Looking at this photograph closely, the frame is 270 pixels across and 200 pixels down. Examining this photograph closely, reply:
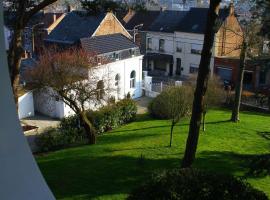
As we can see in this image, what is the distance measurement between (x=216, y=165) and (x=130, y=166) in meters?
3.08

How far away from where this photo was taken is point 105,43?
28719 mm

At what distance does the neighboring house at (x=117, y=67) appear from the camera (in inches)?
984

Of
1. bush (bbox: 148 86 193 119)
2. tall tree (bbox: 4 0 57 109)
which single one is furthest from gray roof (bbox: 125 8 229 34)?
tall tree (bbox: 4 0 57 109)

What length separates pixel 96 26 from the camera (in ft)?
108

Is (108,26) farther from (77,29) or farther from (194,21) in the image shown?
(194,21)

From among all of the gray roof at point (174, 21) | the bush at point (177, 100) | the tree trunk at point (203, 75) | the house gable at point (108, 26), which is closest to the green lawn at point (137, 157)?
the bush at point (177, 100)

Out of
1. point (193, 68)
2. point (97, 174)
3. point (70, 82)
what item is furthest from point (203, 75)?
point (193, 68)

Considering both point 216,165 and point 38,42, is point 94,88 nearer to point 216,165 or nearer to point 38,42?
point 216,165

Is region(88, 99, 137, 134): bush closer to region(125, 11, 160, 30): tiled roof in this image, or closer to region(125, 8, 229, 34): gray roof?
region(125, 8, 229, 34): gray roof

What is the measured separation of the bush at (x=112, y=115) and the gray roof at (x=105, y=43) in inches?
237

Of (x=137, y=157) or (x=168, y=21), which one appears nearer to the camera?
(x=137, y=157)

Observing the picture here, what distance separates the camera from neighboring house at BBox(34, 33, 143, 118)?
82.0 feet

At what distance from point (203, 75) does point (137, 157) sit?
4.97m

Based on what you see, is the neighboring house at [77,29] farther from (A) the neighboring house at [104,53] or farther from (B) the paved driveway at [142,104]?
(B) the paved driveway at [142,104]
